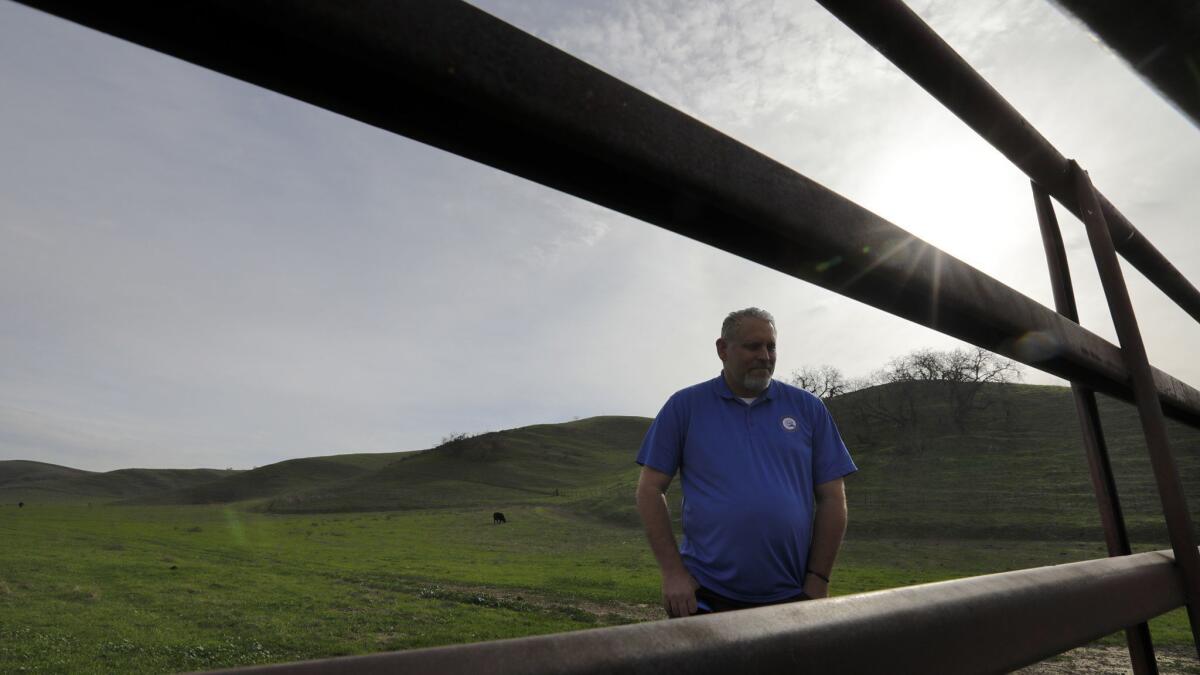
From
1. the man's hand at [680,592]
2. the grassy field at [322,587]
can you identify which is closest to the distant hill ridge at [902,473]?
the grassy field at [322,587]

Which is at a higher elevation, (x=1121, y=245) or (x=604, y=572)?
(x=1121, y=245)

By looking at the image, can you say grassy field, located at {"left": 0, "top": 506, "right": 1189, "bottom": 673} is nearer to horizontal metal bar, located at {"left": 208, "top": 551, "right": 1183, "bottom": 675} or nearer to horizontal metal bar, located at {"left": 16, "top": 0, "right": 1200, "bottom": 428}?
horizontal metal bar, located at {"left": 208, "top": 551, "right": 1183, "bottom": 675}

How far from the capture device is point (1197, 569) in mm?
1122

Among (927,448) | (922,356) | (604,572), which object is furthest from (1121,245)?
(922,356)

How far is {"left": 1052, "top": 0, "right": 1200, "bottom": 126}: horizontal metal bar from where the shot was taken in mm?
774

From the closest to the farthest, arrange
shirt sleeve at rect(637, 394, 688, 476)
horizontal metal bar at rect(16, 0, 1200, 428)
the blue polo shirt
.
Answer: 1. horizontal metal bar at rect(16, 0, 1200, 428)
2. the blue polo shirt
3. shirt sleeve at rect(637, 394, 688, 476)

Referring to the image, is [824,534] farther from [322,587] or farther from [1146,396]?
[322,587]

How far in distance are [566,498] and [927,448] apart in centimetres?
3583

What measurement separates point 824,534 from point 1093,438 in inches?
91.6

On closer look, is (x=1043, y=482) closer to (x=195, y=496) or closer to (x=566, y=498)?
(x=566, y=498)

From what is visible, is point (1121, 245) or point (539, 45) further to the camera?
point (1121, 245)

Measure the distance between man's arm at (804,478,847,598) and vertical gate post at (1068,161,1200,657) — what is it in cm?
227

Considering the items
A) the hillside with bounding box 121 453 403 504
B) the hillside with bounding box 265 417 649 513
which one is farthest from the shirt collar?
the hillside with bounding box 121 453 403 504

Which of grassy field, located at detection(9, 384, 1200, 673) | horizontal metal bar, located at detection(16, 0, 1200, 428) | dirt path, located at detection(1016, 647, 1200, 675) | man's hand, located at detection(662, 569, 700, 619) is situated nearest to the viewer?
horizontal metal bar, located at detection(16, 0, 1200, 428)
